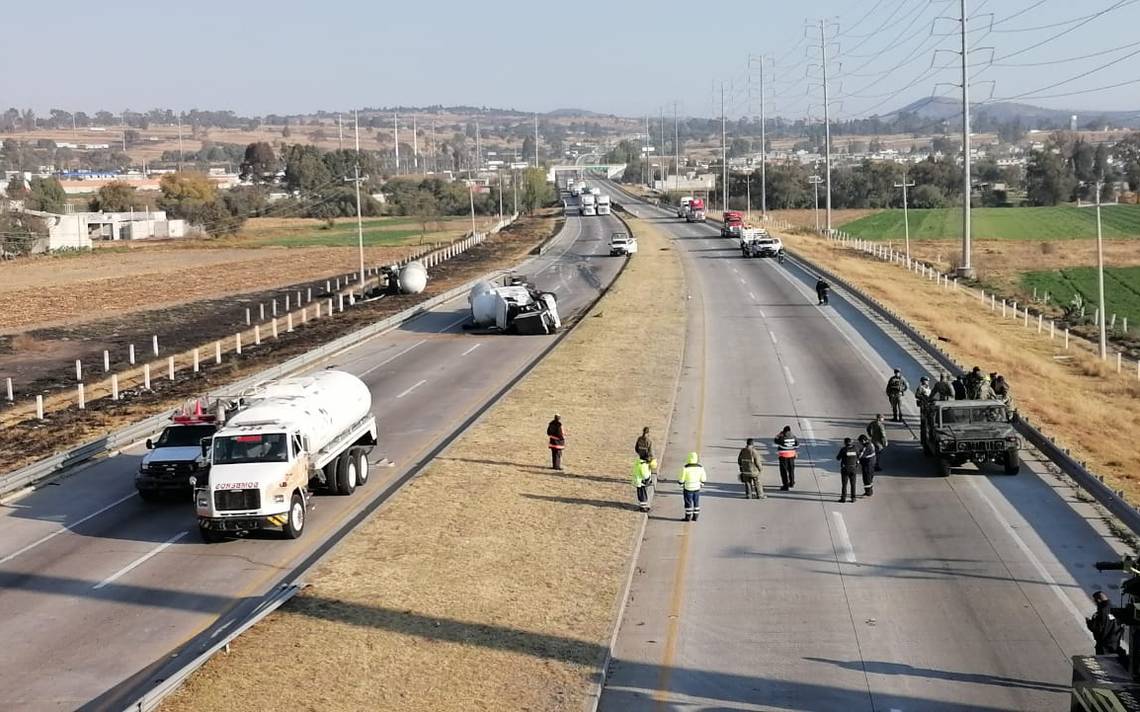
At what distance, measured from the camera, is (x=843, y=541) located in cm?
2225

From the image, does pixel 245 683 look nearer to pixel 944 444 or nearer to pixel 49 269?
pixel 944 444

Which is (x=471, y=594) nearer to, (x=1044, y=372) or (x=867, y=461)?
(x=867, y=461)

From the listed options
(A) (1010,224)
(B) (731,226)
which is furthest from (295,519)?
(A) (1010,224)

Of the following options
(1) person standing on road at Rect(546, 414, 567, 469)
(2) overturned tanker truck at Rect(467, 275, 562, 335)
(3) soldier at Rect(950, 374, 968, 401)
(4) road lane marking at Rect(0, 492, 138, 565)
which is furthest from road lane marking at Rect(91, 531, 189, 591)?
(2) overturned tanker truck at Rect(467, 275, 562, 335)

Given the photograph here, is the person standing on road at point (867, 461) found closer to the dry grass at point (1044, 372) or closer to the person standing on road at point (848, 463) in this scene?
the person standing on road at point (848, 463)

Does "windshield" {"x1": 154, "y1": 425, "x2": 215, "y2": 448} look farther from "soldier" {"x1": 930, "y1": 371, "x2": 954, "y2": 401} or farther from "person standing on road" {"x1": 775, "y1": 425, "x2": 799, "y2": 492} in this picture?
"soldier" {"x1": 930, "y1": 371, "x2": 954, "y2": 401}

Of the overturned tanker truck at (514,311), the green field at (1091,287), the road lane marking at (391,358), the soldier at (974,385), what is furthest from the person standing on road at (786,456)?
the green field at (1091,287)

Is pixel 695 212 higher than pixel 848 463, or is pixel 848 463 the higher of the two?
pixel 695 212

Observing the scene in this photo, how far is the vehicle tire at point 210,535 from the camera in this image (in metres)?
22.3

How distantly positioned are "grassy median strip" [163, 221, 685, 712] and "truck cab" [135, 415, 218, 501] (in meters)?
4.45

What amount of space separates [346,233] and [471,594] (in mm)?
132209

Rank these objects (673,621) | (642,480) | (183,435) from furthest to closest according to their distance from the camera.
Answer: (183,435) < (642,480) < (673,621)

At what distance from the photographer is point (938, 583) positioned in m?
19.7

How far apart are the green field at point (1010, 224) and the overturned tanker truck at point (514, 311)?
7692 centimetres
